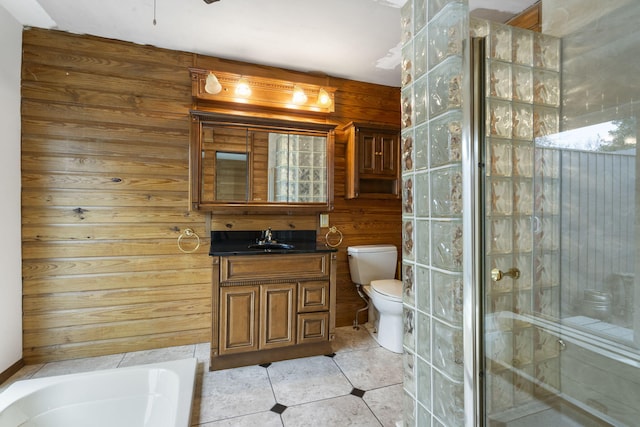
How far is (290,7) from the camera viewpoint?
1.84m

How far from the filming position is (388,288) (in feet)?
7.55

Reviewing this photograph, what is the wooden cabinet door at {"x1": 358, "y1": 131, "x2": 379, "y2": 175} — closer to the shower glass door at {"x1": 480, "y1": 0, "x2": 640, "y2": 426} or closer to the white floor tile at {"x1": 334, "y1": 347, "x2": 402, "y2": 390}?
the shower glass door at {"x1": 480, "y1": 0, "x2": 640, "y2": 426}

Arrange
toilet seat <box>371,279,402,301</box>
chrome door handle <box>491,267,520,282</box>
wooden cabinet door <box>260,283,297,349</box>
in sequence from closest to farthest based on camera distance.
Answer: chrome door handle <box>491,267,520,282</box> < wooden cabinet door <box>260,283,297,349</box> < toilet seat <box>371,279,402,301</box>

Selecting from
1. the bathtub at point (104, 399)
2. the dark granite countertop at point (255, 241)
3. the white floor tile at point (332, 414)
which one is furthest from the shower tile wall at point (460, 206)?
the bathtub at point (104, 399)

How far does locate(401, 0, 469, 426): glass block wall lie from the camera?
1.01 meters

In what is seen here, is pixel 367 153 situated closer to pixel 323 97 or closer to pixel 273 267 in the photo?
pixel 323 97

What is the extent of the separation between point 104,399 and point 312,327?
4.29 feet

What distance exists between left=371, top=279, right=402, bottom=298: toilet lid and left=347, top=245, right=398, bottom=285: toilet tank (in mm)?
149

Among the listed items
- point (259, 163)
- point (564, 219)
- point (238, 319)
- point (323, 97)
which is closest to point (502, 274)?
point (564, 219)

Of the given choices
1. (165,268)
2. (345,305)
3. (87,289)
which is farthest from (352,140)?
(87,289)

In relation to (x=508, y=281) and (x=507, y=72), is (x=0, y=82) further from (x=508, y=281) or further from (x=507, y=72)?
(x=508, y=281)

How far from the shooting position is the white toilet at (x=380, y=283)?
229cm

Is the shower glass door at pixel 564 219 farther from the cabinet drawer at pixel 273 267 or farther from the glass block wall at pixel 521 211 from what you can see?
the cabinet drawer at pixel 273 267

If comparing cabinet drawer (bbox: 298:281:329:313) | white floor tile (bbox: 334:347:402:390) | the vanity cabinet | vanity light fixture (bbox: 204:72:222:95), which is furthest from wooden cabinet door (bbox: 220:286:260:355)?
vanity light fixture (bbox: 204:72:222:95)
